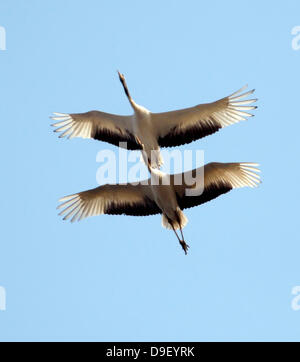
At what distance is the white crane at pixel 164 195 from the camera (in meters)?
30.5

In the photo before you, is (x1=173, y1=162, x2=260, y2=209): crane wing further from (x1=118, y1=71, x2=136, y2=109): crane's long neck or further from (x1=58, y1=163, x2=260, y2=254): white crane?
(x1=118, y1=71, x2=136, y2=109): crane's long neck

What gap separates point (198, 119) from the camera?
101 ft

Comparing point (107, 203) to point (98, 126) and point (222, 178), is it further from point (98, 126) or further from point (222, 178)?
point (222, 178)

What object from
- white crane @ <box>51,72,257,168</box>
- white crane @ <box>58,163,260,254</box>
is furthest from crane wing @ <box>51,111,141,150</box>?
white crane @ <box>58,163,260,254</box>

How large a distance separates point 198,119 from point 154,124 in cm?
107

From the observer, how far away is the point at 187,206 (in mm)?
30984

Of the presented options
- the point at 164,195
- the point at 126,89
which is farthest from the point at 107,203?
the point at 126,89

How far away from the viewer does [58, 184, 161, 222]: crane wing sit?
103 feet

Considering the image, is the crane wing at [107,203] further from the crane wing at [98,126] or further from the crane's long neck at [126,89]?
the crane's long neck at [126,89]

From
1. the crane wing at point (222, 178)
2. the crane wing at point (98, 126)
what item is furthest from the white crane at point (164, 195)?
the crane wing at point (98, 126)

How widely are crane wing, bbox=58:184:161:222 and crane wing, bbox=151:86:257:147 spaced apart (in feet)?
4.83

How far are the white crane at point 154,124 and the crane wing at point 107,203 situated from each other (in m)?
1.08
